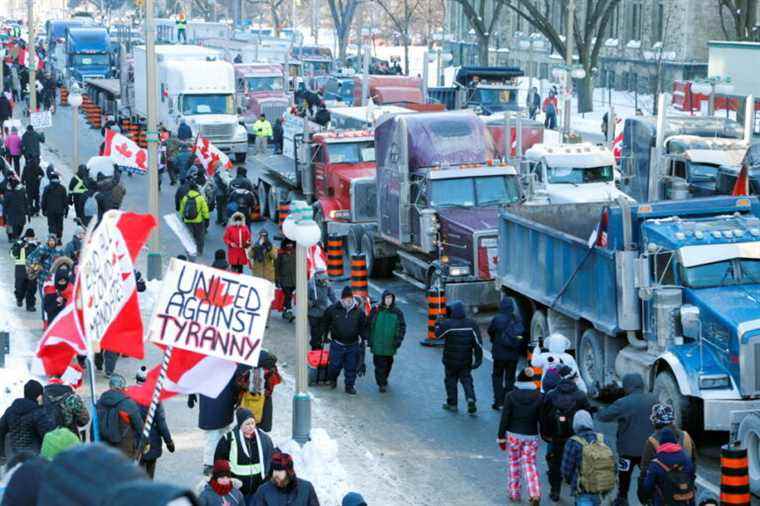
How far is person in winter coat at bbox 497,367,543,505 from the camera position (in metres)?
15.3

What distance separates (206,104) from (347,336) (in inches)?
1126

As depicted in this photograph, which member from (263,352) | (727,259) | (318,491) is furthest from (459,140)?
(318,491)

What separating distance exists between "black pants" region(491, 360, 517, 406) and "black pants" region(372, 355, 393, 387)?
1544mm

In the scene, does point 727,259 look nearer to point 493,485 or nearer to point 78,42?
point 493,485

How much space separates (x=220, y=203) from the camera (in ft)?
112

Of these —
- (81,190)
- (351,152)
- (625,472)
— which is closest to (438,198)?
(351,152)

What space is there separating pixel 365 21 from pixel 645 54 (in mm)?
62743

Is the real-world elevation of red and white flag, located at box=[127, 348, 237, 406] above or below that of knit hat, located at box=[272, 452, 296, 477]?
above

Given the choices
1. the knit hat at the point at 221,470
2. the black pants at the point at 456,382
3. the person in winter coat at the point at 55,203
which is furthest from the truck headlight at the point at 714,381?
the person in winter coat at the point at 55,203

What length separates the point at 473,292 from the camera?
24.2 m

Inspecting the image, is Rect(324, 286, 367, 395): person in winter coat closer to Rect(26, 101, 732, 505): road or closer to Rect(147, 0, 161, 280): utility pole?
Rect(26, 101, 732, 505): road

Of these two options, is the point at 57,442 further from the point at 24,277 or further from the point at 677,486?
the point at 24,277

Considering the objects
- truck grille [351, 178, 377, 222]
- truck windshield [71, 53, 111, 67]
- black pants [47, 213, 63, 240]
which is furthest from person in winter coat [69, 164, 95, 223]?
truck windshield [71, 53, 111, 67]

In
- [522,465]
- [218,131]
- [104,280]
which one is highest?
[104,280]
